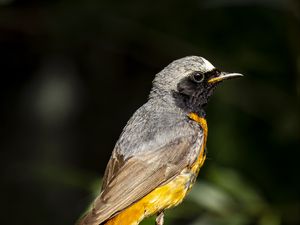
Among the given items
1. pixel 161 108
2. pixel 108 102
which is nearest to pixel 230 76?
pixel 161 108

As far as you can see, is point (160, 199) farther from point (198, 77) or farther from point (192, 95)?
point (198, 77)

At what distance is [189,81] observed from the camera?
6.53 m

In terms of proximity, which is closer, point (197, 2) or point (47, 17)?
point (197, 2)

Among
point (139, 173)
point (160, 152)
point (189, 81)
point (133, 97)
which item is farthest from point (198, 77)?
point (133, 97)

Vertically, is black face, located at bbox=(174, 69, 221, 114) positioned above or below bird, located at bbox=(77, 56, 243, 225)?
above

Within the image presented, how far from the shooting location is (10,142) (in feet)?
32.6

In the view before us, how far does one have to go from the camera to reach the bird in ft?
19.7

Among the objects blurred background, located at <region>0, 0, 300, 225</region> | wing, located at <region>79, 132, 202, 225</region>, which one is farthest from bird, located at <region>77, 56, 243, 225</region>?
blurred background, located at <region>0, 0, 300, 225</region>

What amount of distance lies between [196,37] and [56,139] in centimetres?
238

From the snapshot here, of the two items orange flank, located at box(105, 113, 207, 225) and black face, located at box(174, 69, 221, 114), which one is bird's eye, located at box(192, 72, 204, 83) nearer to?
black face, located at box(174, 69, 221, 114)

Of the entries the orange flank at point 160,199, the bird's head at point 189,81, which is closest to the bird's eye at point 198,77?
the bird's head at point 189,81

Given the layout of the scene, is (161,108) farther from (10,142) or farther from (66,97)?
(10,142)

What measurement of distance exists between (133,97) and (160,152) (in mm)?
3549

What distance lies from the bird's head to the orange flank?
442mm
